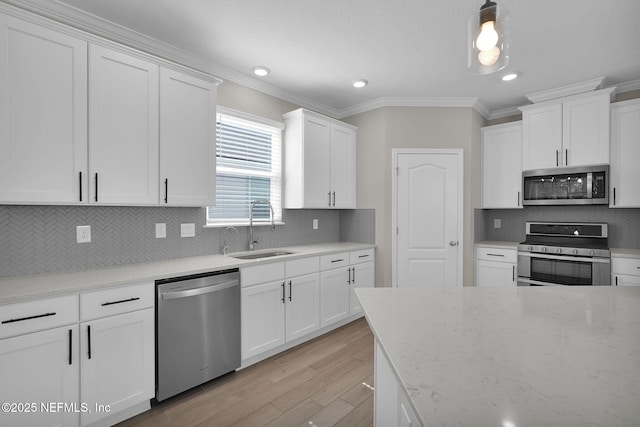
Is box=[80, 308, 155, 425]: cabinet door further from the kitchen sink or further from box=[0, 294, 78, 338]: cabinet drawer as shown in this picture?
the kitchen sink

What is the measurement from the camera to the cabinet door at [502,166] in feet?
12.7

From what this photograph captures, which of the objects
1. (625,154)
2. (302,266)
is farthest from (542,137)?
(302,266)

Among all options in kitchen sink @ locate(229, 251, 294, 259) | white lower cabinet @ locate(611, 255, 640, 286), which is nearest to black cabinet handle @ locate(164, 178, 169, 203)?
kitchen sink @ locate(229, 251, 294, 259)

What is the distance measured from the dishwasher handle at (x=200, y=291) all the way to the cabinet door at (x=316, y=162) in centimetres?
134

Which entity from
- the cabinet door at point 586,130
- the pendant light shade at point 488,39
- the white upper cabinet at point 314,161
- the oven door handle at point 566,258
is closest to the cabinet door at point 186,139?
the white upper cabinet at point 314,161

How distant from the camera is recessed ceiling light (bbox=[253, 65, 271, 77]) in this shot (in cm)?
302

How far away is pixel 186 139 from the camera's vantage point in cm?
248

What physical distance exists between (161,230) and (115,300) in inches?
33.2

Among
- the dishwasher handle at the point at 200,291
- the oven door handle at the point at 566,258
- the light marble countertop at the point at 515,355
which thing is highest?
the light marble countertop at the point at 515,355

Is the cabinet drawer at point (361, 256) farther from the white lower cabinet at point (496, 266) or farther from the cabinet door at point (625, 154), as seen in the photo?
the cabinet door at point (625, 154)

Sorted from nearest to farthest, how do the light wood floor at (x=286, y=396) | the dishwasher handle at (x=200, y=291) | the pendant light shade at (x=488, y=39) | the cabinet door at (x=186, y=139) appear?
1. the pendant light shade at (x=488, y=39)
2. the light wood floor at (x=286, y=396)
3. the dishwasher handle at (x=200, y=291)
4. the cabinet door at (x=186, y=139)

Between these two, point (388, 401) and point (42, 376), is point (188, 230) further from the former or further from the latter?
point (388, 401)

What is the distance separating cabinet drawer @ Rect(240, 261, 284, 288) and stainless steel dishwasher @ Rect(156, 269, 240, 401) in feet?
0.23

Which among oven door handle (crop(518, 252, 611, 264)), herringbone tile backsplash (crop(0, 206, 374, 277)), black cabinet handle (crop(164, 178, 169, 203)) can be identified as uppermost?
black cabinet handle (crop(164, 178, 169, 203))
